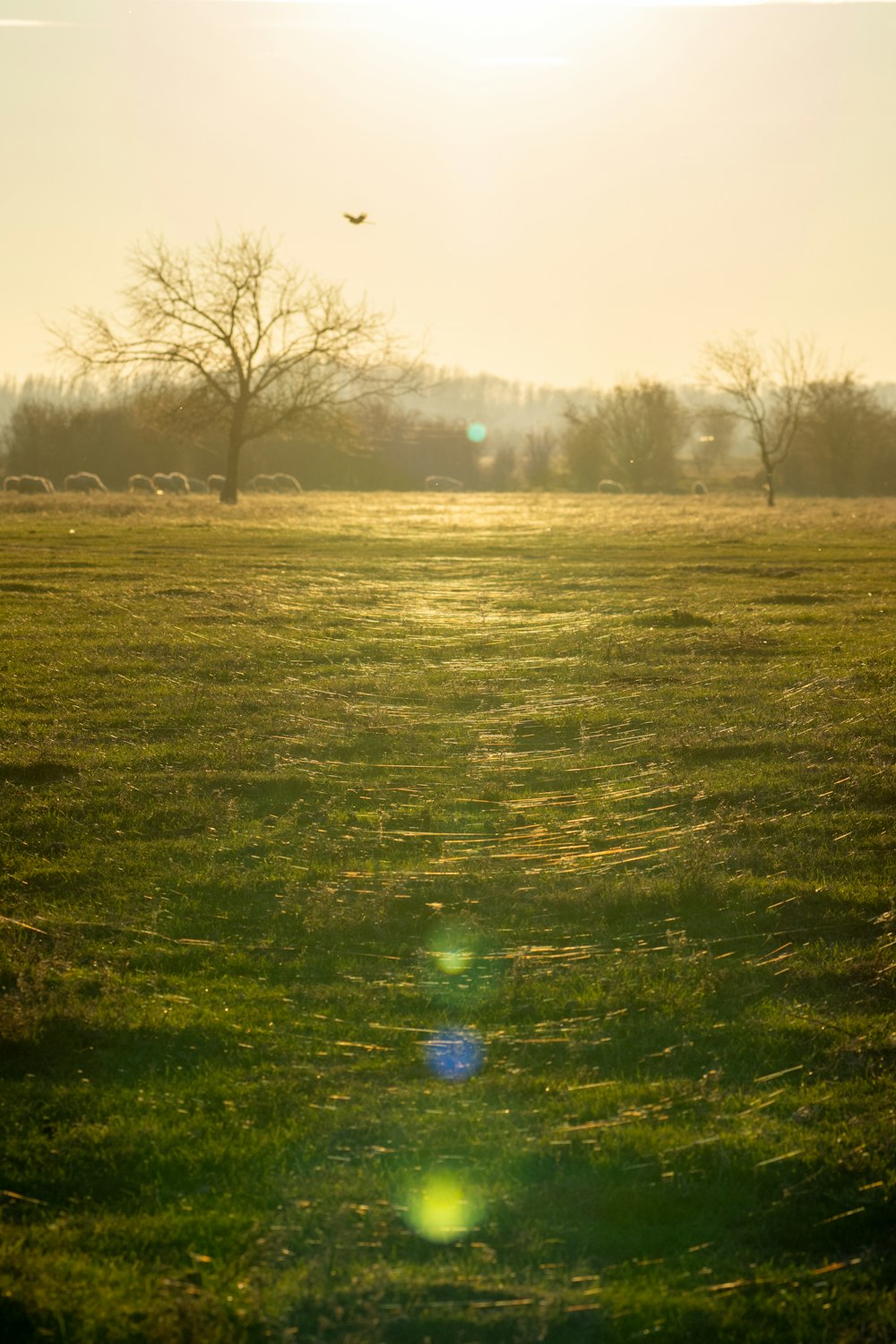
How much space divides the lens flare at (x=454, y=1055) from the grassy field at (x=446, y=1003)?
0.02m

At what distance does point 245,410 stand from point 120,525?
18.1 metres

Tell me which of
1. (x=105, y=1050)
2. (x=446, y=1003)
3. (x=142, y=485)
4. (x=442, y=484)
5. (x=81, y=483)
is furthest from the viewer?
(x=442, y=484)

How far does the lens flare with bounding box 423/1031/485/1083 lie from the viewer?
160 inches

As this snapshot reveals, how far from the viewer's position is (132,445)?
6756 cm

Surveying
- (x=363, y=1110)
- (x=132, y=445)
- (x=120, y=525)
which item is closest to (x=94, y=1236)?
(x=363, y=1110)

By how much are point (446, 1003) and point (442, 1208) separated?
125 cm

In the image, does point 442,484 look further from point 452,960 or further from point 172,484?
point 452,960

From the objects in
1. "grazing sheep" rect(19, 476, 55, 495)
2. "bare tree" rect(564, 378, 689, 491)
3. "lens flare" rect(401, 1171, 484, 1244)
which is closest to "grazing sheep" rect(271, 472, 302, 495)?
"grazing sheep" rect(19, 476, 55, 495)

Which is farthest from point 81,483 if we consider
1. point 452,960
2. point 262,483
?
point 452,960

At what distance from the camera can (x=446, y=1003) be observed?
15.0 feet

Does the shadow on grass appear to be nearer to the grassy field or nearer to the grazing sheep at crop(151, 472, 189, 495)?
the grassy field

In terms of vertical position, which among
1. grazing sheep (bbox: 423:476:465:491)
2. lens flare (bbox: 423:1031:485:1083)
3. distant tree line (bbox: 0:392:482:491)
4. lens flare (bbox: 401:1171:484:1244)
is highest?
distant tree line (bbox: 0:392:482:491)

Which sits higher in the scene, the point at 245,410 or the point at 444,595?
the point at 245,410

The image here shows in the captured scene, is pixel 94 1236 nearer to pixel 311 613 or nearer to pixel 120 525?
pixel 311 613
